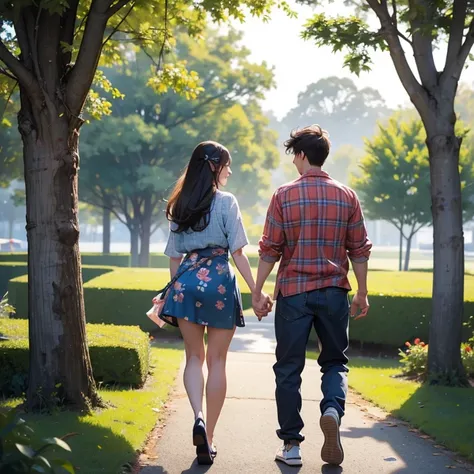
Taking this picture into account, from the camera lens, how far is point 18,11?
19.0 ft

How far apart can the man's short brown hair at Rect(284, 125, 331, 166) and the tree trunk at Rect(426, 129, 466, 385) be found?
3633 mm

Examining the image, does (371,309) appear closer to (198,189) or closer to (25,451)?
(198,189)

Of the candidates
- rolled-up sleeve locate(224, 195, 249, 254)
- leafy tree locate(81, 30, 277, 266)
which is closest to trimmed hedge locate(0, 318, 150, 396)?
rolled-up sleeve locate(224, 195, 249, 254)

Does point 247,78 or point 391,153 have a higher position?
point 247,78

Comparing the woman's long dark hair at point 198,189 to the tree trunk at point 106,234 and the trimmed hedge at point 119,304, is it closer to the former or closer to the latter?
the trimmed hedge at point 119,304

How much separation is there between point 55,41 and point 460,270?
4.54 metres

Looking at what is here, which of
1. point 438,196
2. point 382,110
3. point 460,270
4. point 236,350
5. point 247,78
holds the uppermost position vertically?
point 382,110

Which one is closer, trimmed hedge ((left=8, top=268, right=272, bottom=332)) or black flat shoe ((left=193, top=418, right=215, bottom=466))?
black flat shoe ((left=193, top=418, right=215, bottom=466))

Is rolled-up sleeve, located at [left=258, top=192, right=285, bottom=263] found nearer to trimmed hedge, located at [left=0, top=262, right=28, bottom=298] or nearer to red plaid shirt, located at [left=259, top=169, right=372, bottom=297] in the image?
red plaid shirt, located at [left=259, top=169, right=372, bottom=297]

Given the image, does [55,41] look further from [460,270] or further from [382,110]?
[382,110]

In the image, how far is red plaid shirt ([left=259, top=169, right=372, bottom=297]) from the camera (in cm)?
488

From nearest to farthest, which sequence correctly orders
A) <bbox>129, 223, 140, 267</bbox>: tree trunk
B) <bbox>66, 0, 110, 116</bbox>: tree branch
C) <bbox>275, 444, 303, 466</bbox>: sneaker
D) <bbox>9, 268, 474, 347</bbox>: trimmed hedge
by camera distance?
<bbox>275, 444, 303, 466</bbox>: sneaker → <bbox>66, 0, 110, 116</bbox>: tree branch → <bbox>9, 268, 474, 347</bbox>: trimmed hedge → <bbox>129, 223, 140, 267</bbox>: tree trunk

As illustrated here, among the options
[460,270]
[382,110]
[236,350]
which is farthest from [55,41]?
[382,110]

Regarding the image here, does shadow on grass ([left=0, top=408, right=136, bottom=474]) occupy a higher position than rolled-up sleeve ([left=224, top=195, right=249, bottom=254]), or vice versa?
rolled-up sleeve ([left=224, top=195, right=249, bottom=254])
